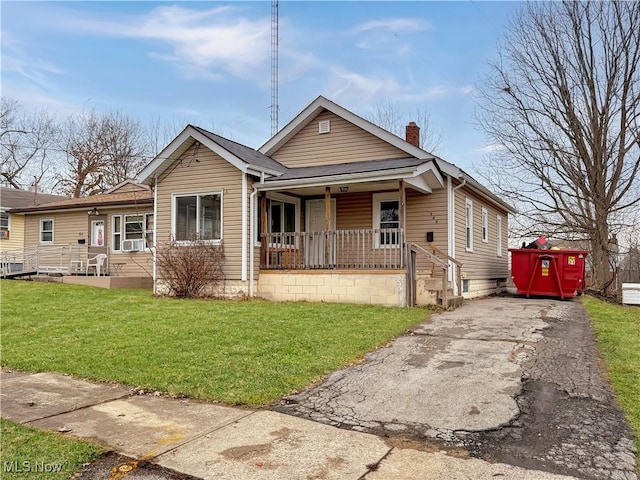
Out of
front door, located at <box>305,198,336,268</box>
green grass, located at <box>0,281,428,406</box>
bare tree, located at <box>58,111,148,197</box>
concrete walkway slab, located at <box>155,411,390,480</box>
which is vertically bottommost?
concrete walkway slab, located at <box>155,411,390,480</box>

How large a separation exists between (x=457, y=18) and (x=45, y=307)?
12.7 metres

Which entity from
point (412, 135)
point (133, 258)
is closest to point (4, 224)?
point (133, 258)

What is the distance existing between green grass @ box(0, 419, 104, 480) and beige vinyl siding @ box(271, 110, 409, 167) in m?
11.8

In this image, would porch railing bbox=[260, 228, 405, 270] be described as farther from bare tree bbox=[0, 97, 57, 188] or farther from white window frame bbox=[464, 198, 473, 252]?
bare tree bbox=[0, 97, 57, 188]

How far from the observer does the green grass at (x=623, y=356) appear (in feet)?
16.0

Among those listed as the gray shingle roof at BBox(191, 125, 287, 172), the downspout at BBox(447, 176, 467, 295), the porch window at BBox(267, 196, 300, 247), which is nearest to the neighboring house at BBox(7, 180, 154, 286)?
the gray shingle roof at BBox(191, 125, 287, 172)

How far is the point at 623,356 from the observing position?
6.85 metres

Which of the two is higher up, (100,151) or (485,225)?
(100,151)

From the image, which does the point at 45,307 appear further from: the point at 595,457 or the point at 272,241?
the point at 595,457

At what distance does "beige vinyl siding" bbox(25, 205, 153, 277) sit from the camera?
18641 millimetres

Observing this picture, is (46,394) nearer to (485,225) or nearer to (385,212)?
(385,212)

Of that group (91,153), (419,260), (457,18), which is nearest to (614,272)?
(419,260)

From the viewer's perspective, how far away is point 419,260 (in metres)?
13.9

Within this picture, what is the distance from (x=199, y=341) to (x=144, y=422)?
323cm
